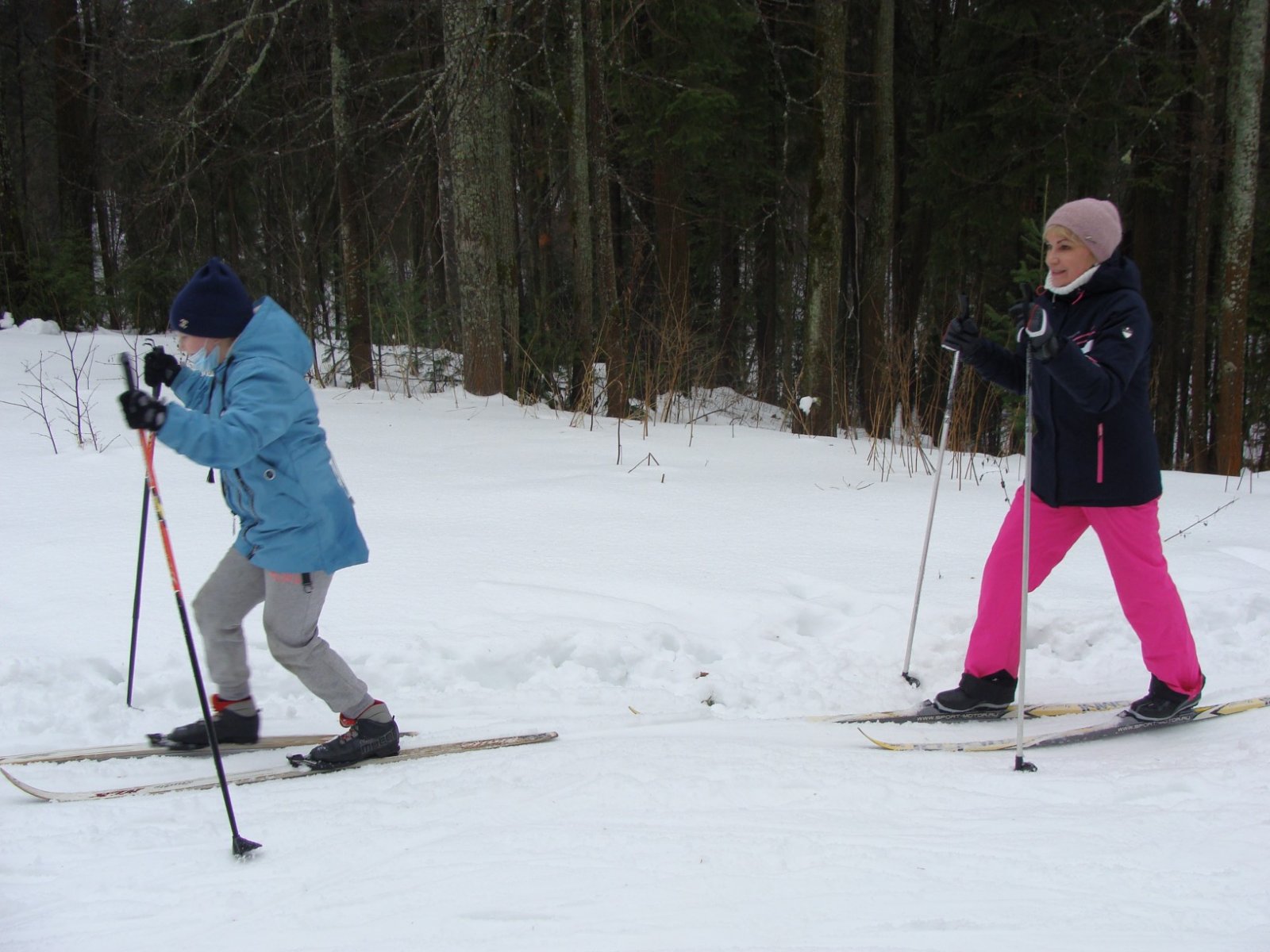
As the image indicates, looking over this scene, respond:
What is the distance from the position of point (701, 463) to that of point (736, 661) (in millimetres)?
3423

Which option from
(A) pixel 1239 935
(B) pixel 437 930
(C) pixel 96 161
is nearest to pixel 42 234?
(C) pixel 96 161

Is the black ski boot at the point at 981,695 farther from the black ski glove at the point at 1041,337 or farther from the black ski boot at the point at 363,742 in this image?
the black ski boot at the point at 363,742

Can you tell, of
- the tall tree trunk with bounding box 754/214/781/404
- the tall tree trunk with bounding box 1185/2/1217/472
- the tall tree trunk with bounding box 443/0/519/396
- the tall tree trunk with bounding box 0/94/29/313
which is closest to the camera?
the tall tree trunk with bounding box 443/0/519/396

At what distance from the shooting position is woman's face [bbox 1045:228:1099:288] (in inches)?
128

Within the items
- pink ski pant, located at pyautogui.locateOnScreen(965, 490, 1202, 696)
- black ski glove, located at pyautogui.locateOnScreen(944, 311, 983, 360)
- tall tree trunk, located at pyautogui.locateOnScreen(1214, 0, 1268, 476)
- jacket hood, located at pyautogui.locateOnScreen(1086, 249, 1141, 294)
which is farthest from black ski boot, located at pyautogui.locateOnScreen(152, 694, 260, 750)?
tall tree trunk, located at pyautogui.locateOnScreen(1214, 0, 1268, 476)

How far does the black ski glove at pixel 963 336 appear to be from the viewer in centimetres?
347

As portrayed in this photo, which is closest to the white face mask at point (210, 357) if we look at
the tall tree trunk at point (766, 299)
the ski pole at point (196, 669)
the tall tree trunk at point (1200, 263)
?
the ski pole at point (196, 669)

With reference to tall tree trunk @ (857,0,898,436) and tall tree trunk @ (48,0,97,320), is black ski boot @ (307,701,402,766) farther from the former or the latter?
tall tree trunk @ (48,0,97,320)

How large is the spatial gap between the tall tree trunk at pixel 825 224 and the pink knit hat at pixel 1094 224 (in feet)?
24.7

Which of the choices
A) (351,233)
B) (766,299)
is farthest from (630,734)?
(766,299)

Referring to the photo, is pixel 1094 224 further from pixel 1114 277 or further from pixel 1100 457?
pixel 1100 457

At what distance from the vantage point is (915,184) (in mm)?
15344

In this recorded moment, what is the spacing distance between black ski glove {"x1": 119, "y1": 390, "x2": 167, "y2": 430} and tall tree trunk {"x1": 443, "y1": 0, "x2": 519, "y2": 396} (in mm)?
6859

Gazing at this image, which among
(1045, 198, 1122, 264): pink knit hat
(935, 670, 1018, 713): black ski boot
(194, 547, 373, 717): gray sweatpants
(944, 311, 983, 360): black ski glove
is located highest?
(1045, 198, 1122, 264): pink knit hat
